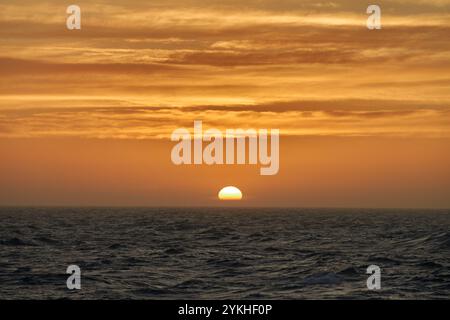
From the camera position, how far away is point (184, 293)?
31.0 metres

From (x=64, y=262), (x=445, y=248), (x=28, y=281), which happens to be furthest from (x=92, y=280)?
(x=445, y=248)

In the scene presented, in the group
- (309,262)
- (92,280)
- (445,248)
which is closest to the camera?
(92,280)

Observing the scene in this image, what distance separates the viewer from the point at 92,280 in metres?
34.9

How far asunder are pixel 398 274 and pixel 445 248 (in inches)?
738

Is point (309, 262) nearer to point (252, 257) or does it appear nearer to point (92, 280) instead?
point (252, 257)

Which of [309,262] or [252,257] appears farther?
[252,257]
